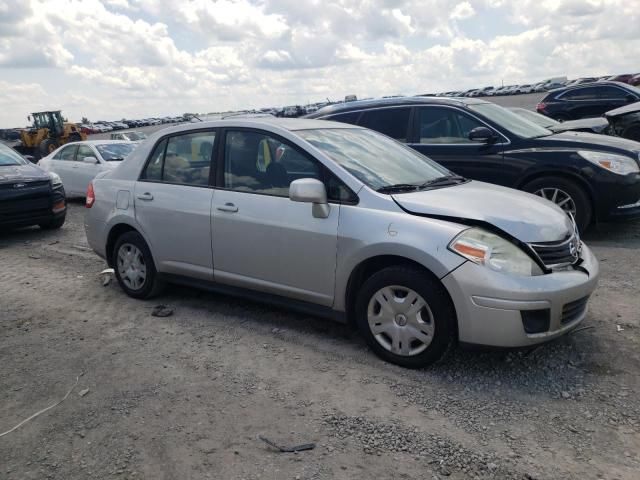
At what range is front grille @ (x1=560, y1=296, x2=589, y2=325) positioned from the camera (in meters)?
3.66

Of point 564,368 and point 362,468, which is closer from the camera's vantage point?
point 362,468

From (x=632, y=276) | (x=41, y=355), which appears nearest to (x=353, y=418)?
(x=41, y=355)

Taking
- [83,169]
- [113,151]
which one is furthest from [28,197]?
[113,151]

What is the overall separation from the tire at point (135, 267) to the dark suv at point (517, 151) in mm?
3940

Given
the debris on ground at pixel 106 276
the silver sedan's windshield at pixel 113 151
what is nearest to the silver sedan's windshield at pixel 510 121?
the debris on ground at pixel 106 276

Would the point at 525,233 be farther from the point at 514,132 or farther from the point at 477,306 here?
the point at 514,132

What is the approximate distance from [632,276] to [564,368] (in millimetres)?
2260

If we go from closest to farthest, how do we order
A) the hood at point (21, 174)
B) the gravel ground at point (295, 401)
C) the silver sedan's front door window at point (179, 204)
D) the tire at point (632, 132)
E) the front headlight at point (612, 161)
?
the gravel ground at point (295, 401), the silver sedan's front door window at point (179, 204), the front headlight at point (612, 161), the hood at point (21, 174), the tire at point (632, 132)

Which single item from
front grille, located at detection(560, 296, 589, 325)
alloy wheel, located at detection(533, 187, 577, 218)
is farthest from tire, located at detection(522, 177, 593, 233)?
front grille, located at detection(560, 296, 589, 325)

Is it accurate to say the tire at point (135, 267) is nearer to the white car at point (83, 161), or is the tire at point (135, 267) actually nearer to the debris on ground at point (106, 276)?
the debris on ground at point (106, 276)

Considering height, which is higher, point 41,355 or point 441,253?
point 441,253

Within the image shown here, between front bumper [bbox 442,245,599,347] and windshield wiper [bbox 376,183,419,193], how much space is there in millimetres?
857

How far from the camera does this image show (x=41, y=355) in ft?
14.6

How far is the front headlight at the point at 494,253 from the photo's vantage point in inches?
140
